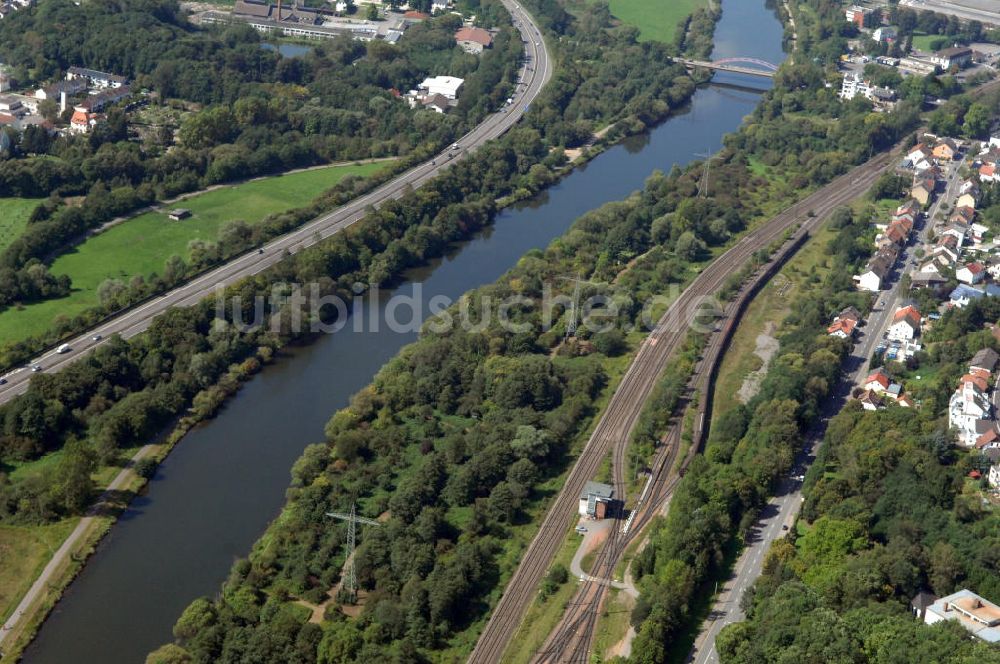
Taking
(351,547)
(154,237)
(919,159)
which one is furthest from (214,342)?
(919,159)

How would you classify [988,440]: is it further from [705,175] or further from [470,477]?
[705,175]

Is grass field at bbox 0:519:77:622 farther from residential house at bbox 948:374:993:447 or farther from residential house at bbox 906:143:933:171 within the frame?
residential house at bbox 906:143:933:171

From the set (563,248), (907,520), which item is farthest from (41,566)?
(563,248)

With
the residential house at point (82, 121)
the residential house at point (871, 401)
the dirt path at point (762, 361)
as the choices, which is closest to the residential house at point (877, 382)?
the residential house at point (871, 401)

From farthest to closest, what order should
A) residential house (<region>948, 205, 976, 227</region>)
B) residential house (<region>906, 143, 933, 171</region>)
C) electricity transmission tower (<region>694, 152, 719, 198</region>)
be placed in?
1. residential house (<region>906, 143, 933, 171</region>)
2. electricity transmission tower (<region>694, 152, 719, 198</region>)
3. residential house (<region>948, 205, 976, 227</region>)

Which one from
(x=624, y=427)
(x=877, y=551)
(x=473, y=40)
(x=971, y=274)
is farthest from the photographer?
(x=473, y=40)

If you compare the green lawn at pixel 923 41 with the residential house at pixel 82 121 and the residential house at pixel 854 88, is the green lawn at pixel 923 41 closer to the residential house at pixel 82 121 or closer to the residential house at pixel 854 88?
the residential house at pixel 854 88

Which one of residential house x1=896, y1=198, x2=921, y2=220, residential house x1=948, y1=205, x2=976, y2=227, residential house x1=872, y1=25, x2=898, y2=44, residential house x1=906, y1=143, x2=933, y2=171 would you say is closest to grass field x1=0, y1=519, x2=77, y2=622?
residential house x1=896, y1=198, x2=921, y2=220

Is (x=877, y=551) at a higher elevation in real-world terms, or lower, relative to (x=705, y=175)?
lower
